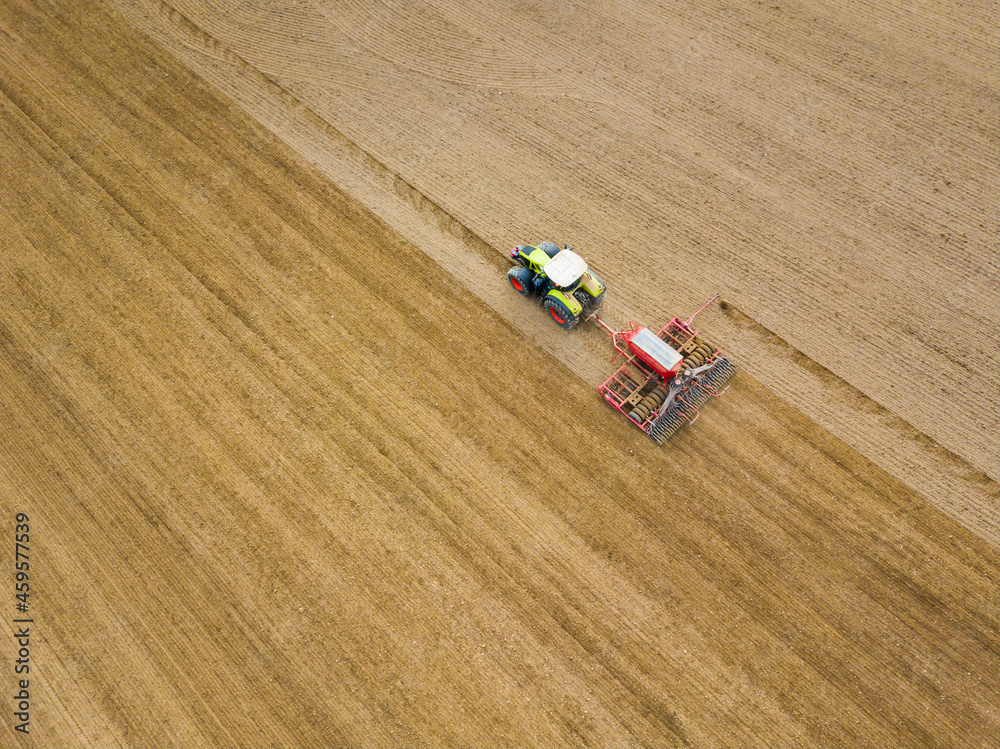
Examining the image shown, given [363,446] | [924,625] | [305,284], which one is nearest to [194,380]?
[305,284]

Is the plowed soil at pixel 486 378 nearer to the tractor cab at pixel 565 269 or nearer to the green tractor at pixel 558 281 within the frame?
Result: the green tractor at pixel 558 281

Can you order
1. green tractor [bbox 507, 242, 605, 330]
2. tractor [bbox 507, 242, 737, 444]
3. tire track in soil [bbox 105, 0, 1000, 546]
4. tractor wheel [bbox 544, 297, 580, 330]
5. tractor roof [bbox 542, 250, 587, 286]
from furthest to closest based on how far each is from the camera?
tractor wheel [bbox 544, 297, 580, 330] < green tractor [bbox 507, 242, 605, 330] < tractor roof [bbox 542, 250, 587, 286] < tractor [bbox 507, 242, 737, 444] < tire track in soil [bbox 105, 0, 1000, 546]

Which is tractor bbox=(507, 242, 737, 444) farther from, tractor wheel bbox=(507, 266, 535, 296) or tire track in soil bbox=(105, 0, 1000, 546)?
tire track in soil bbox=(105, 0, 1000, 546)

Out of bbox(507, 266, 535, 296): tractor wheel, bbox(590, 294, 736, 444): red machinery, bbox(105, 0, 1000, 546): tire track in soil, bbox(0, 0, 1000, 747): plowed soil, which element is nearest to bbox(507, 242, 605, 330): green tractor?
bbox(507, 266, 535, 296): tractor wheel

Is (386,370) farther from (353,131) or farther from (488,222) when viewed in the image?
(353,131)

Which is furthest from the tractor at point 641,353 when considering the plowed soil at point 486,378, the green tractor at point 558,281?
the plowed soil at point 486,378
